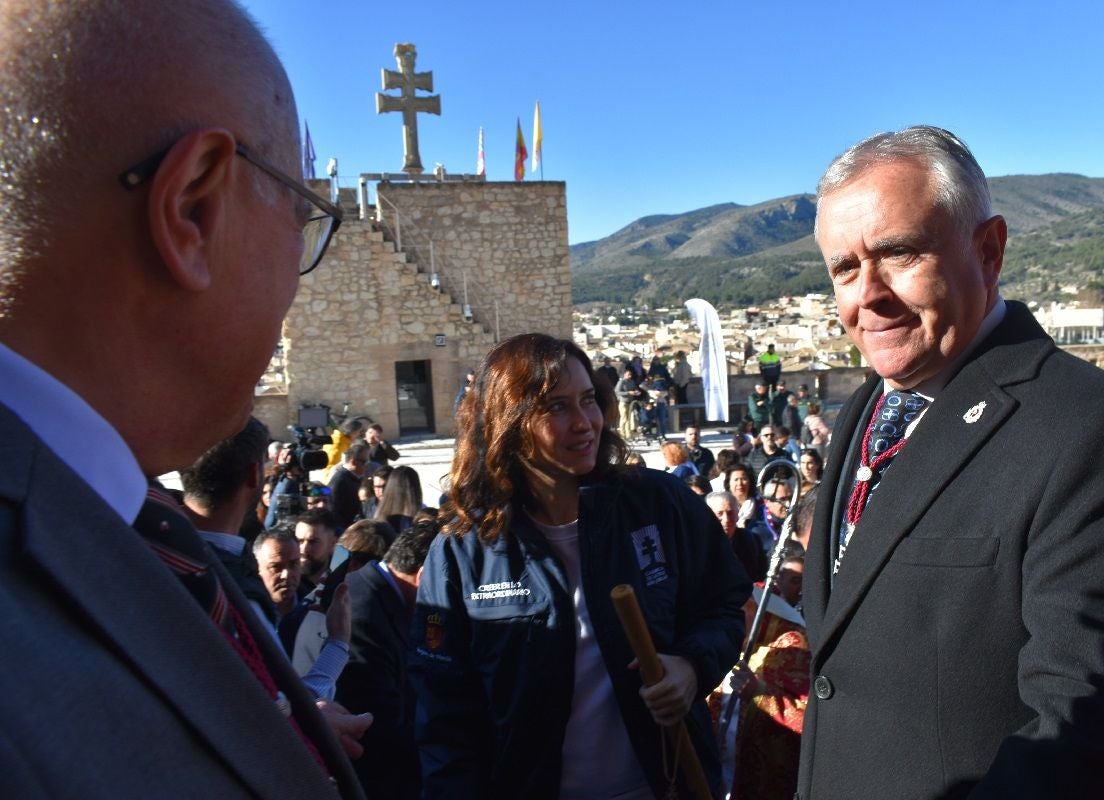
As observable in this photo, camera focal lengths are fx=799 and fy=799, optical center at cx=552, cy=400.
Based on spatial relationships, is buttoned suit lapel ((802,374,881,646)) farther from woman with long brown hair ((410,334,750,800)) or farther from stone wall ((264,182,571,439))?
stone wall ((264,182,571,439))

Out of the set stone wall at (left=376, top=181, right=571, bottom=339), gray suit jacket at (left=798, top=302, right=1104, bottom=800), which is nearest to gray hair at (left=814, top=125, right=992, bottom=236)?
gray suit jacket at (left=798, top=302, right=1104, bottom=800)

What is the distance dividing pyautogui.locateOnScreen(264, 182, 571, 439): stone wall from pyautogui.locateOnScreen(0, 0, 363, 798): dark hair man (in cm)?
1521

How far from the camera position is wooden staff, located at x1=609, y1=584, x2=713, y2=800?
1.76m

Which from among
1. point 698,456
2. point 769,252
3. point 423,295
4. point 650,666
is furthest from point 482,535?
point 769,252

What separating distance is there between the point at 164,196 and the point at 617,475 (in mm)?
1767

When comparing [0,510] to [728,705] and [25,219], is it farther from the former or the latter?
[728,705]

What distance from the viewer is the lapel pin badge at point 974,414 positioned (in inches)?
58.1

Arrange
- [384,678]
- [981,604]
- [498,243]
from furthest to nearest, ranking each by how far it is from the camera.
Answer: [498,243]
[384,678]
[981,604]

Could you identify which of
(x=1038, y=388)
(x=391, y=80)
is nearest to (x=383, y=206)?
(x=391, y=80)

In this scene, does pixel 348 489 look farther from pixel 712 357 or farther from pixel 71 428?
pixel 712 357

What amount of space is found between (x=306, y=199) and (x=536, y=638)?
1.44 metres

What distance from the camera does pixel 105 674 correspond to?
1.98 ft

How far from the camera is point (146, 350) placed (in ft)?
2.51

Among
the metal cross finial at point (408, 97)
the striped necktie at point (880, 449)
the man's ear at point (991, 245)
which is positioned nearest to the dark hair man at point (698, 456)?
the striped necktie at point (880, 449)
